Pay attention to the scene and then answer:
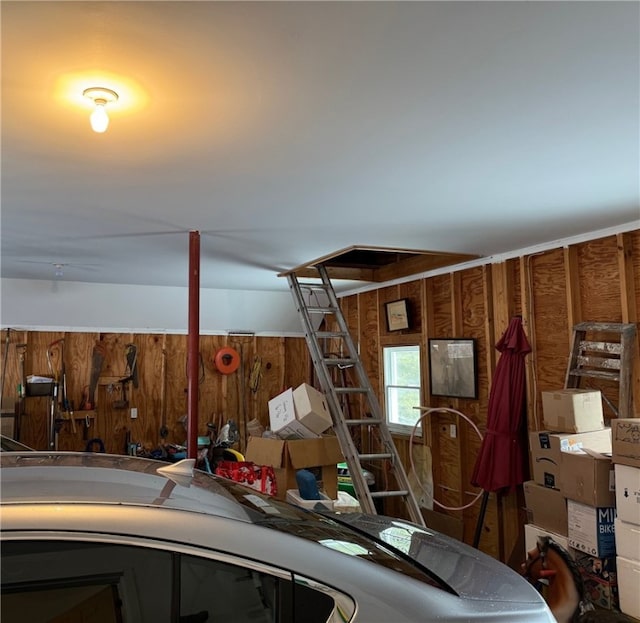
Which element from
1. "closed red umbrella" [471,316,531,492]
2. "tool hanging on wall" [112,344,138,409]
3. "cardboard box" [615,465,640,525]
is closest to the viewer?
"cardboard box" [615,465,640,525]

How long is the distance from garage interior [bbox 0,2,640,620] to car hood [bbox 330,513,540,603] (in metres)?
1.51

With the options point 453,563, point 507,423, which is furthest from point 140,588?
point 507,423

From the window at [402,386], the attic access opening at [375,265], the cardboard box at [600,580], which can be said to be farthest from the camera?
the window at [402,386]

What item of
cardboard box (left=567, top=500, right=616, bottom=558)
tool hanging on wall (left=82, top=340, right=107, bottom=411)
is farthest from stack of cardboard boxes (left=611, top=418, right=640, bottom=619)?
tool hanging on wall (left=82, top=340, right=107, bottom=411)

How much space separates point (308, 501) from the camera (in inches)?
157

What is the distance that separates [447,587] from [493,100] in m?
1.58

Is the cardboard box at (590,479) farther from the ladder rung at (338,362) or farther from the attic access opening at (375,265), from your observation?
the attic access opening at (375,265)

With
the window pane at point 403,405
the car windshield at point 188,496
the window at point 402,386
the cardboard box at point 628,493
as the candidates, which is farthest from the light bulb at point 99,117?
the window pane at point 403,405

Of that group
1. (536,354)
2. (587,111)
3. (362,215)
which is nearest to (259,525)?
(587,111)

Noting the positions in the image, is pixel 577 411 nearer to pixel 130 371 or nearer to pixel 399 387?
pixel 399 387

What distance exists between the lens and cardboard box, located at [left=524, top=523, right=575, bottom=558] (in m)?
3.49

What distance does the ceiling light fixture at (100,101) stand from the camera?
1777mm

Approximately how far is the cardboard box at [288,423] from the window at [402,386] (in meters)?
1.52

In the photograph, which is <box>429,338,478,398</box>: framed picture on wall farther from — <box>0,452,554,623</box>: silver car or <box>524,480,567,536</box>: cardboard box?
<box>0,452,554,623</box>: silver car
